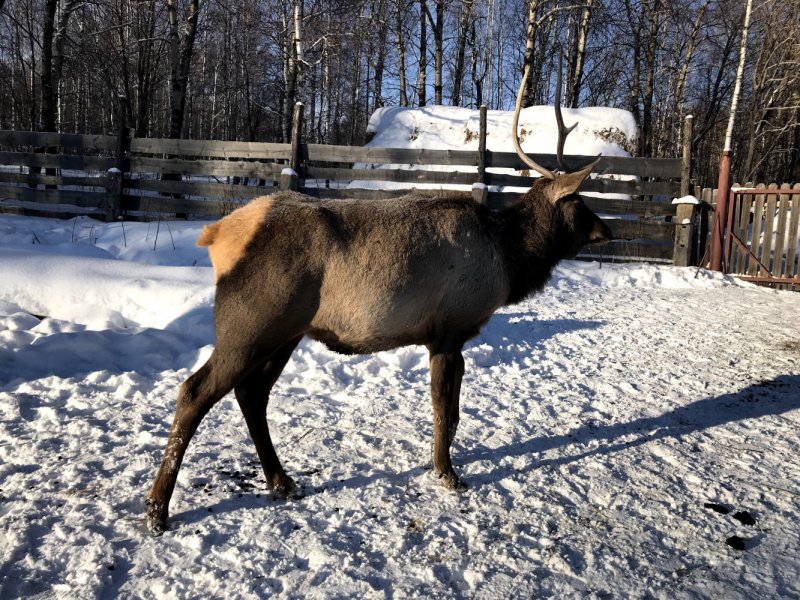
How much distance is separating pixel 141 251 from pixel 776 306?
376 inches

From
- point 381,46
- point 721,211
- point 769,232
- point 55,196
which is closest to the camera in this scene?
point 769,232

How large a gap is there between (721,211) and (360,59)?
75.8ft

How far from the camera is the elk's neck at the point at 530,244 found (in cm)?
354

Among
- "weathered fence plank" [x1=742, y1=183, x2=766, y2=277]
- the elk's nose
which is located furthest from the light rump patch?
"weathered fence plank" [x1=742, y1=183, x2=766, y2=277]

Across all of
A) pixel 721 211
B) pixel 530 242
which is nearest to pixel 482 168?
pixel 721 211

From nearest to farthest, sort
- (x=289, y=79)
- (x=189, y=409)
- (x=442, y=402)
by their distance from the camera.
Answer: (x=189, y=409), (x=442, y=402), (x=289, y=79)

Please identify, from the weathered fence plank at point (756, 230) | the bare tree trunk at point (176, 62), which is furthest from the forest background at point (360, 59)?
the weathered fence plank at point (756, 230)

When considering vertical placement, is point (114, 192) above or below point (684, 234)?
above

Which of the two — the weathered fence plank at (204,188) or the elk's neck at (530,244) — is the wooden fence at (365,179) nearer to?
the weathered fence plank at (204,188)

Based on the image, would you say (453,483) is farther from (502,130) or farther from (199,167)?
(502,130)

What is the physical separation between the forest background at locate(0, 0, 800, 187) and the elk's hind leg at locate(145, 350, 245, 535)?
1246cm

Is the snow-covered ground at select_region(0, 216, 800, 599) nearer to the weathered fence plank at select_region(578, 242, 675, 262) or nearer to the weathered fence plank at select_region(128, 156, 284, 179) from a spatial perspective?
the weathered fence plank at select_region(578, 242, 675, 262)

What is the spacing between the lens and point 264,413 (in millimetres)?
3068

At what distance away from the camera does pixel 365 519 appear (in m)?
2.69
